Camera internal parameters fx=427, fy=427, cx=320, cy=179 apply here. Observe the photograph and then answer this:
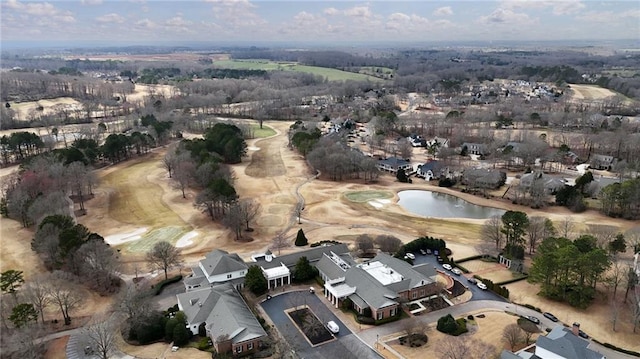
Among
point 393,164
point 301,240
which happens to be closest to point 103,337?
point 301,240

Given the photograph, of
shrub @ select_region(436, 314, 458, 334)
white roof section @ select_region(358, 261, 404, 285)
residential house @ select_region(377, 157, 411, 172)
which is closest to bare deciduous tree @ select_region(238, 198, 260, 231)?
white roof section @ select_region(358, 261, 404, 285)

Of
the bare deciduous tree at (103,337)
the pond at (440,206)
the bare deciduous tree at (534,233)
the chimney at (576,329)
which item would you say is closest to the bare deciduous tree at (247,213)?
the bare deciduous tree at (103,337)

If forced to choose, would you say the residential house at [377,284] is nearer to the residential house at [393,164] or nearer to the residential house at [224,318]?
the residential house at [224,318]

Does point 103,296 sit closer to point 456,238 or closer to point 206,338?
point 206,338

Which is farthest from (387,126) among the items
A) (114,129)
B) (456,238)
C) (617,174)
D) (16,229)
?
(16,229)

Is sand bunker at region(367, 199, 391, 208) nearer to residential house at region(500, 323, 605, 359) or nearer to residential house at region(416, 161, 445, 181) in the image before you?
residential house at region(416, 161, 445, 181)

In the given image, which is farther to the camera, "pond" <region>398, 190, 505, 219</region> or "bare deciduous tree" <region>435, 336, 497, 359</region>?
"pond" <region>398, 190, 505, 219</region>
